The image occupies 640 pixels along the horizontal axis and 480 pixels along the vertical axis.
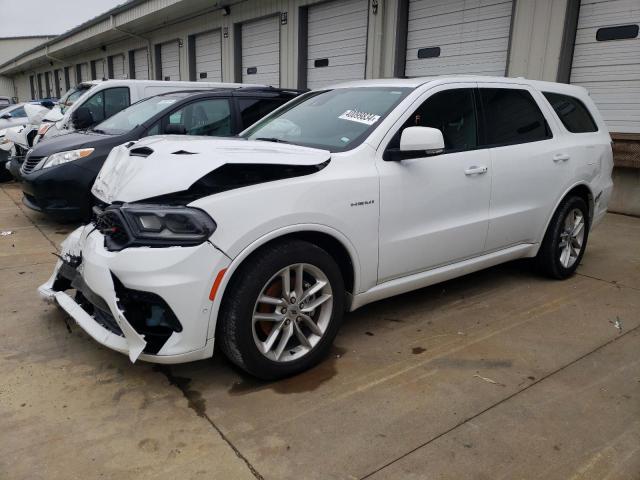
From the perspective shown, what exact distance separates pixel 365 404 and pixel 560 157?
112 inches

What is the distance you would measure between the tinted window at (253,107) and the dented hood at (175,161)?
368 cm

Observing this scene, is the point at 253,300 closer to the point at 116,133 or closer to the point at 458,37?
the point at 116,133

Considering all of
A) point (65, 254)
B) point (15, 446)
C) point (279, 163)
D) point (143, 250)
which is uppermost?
point (279, 163)

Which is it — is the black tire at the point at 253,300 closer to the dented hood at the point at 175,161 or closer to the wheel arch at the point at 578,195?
the dented hood at the point at 175,161

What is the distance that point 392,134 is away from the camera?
3303mm

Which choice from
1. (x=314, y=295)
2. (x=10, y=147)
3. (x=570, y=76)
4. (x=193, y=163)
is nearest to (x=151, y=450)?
(x=314, y=295)

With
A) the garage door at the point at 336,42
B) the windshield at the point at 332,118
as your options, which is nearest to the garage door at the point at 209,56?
the garage door at the point at 336,42

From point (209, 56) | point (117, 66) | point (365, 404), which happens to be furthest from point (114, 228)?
point (117, 66)

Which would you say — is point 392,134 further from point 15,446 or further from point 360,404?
point 15,446

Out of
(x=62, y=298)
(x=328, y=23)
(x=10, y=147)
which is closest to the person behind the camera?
(x=62, y=298)

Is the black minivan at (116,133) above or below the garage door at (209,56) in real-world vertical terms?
below

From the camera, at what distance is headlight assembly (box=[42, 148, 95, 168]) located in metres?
6.07

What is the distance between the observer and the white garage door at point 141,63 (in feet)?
68.3

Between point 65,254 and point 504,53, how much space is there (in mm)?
7914
